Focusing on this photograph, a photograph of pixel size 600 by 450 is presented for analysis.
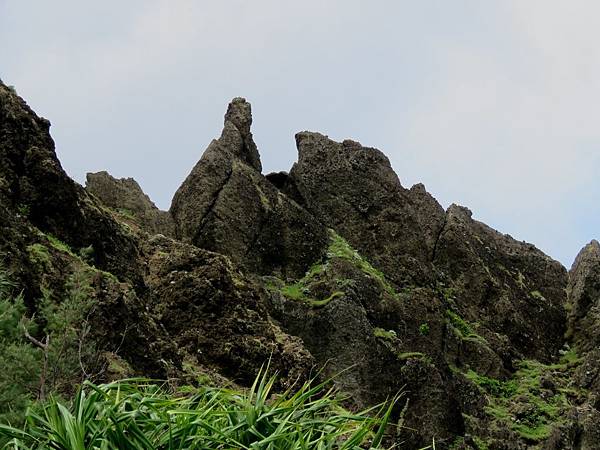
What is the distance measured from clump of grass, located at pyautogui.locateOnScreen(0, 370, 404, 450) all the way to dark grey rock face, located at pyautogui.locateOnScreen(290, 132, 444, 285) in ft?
93.3

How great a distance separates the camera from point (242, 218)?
37844mm

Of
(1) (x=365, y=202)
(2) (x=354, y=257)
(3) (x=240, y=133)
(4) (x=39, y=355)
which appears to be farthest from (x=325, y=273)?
(4) (x=39, y=355)

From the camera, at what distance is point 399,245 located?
42.9 m

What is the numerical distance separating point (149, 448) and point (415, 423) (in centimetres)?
2313

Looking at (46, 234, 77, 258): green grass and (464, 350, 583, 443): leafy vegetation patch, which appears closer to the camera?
(46, 234, 77, 258): green grass

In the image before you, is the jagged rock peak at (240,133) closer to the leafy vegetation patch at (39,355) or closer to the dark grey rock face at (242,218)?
the dark grey rock face at (242,218)

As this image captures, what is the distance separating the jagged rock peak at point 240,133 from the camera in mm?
41469

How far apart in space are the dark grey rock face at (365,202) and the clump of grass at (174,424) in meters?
28.4

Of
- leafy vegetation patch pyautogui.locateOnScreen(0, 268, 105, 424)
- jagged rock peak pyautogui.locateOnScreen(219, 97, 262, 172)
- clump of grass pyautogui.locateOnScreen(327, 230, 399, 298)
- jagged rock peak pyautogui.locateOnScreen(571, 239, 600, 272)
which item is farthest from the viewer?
jagged rock peak pyautogui.locateOnScreen(571, 239, 600, 272)

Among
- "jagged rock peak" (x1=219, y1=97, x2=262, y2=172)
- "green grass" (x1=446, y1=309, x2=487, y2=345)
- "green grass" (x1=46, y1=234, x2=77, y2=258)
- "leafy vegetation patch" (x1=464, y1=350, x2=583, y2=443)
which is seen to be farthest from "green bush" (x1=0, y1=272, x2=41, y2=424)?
"green grass" (x1=446, y1=309, x2=487, y2=345)

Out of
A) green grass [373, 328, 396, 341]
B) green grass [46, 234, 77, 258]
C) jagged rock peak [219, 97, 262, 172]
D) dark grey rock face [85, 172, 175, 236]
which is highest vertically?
jagged rock peak [219, 97, 262, 172]

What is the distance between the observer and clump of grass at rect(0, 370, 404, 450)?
1103 centimetres

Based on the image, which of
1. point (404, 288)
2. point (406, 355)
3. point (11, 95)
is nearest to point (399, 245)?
point (404, 288)

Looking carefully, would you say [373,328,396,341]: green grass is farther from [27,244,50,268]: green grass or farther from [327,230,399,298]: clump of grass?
[27,244,50,268]: green grass
